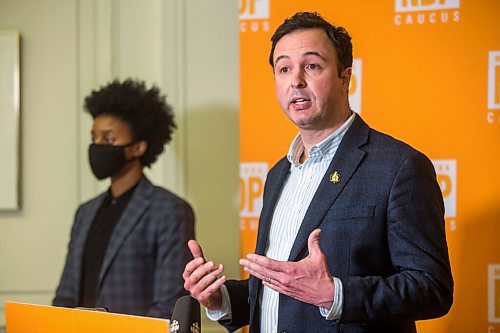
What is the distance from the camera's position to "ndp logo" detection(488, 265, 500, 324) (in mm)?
2447

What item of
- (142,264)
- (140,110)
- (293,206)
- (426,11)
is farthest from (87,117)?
(293,206)

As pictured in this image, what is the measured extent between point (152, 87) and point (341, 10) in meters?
1.29

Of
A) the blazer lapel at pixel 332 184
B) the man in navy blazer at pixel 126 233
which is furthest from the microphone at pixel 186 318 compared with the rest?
the man in navy blazer at pixel 126 233

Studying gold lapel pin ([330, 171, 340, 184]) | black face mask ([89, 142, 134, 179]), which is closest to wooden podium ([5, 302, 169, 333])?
gold lapel pin ([330, 171, 340, 184])

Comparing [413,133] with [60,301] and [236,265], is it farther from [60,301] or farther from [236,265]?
[60,301]

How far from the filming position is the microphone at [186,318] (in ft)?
4.33

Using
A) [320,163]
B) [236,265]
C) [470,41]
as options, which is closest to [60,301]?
[236,265]

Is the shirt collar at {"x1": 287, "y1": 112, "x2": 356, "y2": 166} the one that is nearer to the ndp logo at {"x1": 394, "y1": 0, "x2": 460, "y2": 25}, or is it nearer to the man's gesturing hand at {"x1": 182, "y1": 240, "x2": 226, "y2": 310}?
the man's gesturing hand at {"x1": 182, "y1": 240, "x2": 226, "y2": 310}

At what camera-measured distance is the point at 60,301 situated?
3.15m

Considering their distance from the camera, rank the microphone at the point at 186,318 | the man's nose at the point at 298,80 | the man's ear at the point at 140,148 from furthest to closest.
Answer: the man's ear at the point at 140,148, the man's nose at the point at 298,80, the microphone at the point at 186,318

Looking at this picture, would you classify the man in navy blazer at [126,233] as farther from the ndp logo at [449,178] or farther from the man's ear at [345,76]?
the man's ear at [345,76]

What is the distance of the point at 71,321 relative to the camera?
4.14ft

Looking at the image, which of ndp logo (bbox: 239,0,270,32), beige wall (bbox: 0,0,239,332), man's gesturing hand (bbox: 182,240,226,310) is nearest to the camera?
man's gesturing hand (bbox: 182,240,226,310)

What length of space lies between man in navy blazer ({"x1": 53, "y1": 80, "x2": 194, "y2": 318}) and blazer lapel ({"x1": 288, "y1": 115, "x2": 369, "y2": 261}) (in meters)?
1.37
